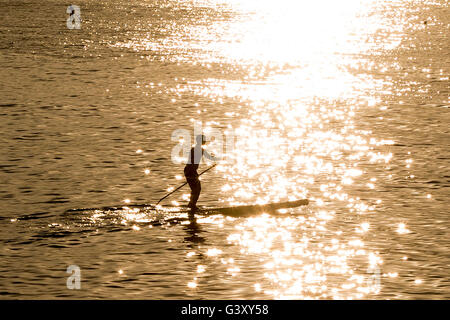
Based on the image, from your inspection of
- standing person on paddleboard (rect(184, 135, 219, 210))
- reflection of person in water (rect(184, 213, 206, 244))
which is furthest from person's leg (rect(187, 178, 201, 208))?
reflection of person in water (rect(184, 213, 206, 244))

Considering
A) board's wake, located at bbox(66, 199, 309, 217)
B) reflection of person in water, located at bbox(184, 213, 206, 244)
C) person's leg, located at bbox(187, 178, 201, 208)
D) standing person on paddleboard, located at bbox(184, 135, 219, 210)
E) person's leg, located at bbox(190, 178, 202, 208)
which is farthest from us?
board's wake, located at bbox(66, 199, 309, 217)

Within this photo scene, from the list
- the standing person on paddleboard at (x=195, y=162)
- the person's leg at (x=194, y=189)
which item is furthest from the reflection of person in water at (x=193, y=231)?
the standing person on paddleboard at (x=195, y=162)

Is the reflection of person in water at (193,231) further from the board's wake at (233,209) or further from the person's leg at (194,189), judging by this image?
the board's wake at (233,209)

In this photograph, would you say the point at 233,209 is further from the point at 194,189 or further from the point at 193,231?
the point at 193,231

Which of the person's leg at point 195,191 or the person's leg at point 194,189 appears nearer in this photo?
the person's leg at point 194,189

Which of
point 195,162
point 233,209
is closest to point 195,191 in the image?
point 195,162

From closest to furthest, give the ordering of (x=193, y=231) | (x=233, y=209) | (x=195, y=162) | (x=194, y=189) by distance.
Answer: (x=193, y=231) < (x=195, y=162) < (x=194, y=189) < (x=233, y=209)

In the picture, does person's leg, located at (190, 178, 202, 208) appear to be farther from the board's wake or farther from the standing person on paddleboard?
the board's wake

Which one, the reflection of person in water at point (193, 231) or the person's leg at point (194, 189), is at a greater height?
the person's leg at point (194, 189)

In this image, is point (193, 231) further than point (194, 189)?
No

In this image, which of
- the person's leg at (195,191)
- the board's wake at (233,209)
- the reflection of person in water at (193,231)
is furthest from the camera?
the board's wake at (233,209)

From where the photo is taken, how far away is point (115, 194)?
121 ft

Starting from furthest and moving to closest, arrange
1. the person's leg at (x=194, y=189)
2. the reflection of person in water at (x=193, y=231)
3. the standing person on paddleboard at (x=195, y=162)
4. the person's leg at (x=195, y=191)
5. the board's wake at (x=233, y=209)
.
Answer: the board's wake at (x=233, y=209) < the person's leg at (x=195, y=191) < the person's leg at (x=194, y=189) < the standing person on paddleboard at (x=195, y=162) < the reflection of person in water at (x=193, y=231)
